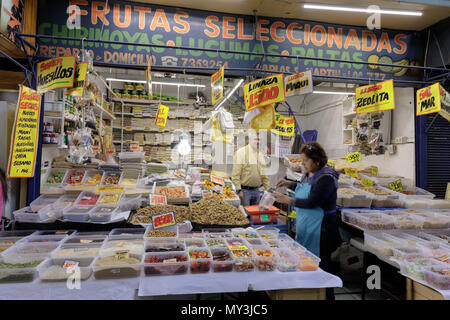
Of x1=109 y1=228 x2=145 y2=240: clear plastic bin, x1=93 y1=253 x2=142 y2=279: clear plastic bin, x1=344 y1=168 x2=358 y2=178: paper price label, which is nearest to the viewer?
x1=93 y1=253 x2=142 y2=279: clear plastic bin

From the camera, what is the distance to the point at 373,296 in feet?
11.5

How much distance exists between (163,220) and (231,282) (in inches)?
44.6

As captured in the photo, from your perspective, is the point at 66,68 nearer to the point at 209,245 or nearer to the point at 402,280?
the point at 209,245

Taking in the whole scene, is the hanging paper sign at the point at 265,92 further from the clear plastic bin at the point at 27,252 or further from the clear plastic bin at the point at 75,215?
the clear plastic bin at the point at 27,252

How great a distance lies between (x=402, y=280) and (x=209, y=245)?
9.97 ft

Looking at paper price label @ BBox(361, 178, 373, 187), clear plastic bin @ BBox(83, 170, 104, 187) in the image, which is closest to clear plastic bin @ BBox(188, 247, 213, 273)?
clear plastic bin @ BBox(83, 170, 104, 187)

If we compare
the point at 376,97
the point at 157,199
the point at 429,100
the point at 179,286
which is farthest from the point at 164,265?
the point at 429,100

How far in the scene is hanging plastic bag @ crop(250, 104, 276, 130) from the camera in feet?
13.0

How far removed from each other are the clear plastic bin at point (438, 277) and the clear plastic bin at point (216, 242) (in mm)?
1688

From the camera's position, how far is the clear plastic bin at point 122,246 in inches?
85.8

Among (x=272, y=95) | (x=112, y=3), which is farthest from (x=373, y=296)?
(x=112, y=3)

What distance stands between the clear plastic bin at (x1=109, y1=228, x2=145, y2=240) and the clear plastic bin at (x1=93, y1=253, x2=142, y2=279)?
498 mm

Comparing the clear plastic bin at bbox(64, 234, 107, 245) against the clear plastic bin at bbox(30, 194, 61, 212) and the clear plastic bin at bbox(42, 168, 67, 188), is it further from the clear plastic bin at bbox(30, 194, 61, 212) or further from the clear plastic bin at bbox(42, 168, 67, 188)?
the clear plastic bin at bbox(42, 168, 67, 188)

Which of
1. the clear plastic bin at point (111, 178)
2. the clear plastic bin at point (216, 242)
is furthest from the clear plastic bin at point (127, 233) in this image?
the clear plastic bin at point (111, 178)
